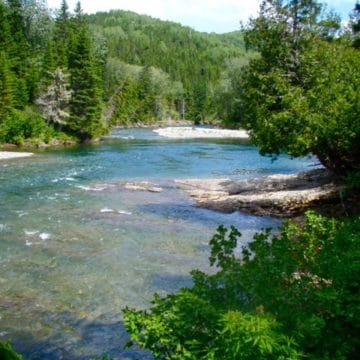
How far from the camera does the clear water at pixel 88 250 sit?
10172 millimetres

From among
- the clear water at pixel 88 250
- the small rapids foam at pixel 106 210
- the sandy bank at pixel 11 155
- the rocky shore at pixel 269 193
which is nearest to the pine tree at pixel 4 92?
the sandy bank at pixel 11 155

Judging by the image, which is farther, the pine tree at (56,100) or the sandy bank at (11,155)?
the pine tree at (56,100)

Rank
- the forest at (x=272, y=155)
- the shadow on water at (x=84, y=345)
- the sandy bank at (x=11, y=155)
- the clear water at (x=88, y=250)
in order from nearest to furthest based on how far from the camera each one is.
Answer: the forest at (x=272, y=155), the shadow on water at (x=84, y=345), the clear water at (x=88, y=250), the sandy bank at (x=11, y=155)

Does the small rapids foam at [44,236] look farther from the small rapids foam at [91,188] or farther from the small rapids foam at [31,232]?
the small rapids foam at [91,188]

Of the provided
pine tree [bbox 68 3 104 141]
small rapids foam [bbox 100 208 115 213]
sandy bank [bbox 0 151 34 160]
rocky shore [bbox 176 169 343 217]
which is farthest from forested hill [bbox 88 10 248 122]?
small rapids foam [bbox 100 208 115 213]

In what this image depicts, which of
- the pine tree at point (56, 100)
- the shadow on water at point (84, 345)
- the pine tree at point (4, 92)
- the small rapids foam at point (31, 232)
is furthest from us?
the pine tree at point (56, 100)

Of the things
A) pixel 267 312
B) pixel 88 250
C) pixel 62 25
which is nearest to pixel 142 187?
pixel 88 250

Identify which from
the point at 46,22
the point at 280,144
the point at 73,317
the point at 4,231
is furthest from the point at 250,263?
the point at 46,22

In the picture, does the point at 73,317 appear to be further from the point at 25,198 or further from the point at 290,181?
the point at 290,181

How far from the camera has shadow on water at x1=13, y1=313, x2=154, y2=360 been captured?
29.9 ft

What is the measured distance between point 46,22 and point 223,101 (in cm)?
4373

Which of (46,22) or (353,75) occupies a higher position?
(46,22)

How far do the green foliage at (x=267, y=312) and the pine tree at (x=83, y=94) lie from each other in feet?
180

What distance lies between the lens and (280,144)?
22312 millimetres
